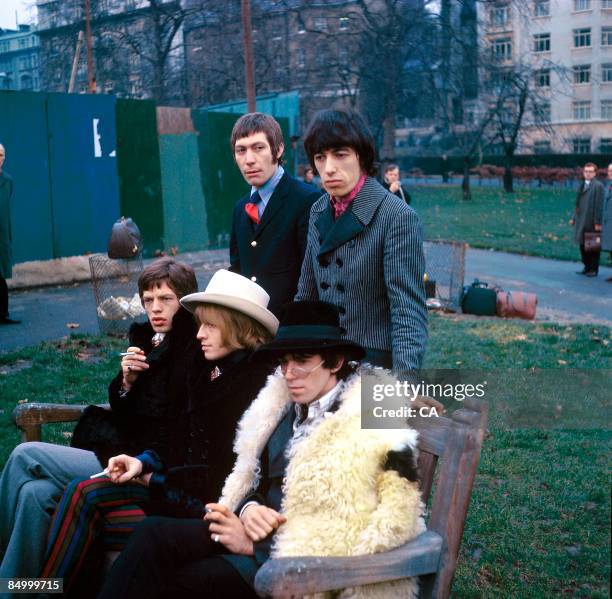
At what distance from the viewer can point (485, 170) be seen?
52625mm

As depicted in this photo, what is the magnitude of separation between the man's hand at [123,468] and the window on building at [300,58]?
2948cm

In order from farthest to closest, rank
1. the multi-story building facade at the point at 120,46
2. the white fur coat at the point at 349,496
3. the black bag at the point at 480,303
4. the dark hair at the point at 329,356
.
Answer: the multi-story building facade at the point at 120,46 < the black bag at the point at 480,303 < the dark hair at the point at 329,356 < the white fur coat at the point at 349,496

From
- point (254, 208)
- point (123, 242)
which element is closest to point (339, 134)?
point (254, 208)

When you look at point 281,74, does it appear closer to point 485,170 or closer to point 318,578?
point 485,170

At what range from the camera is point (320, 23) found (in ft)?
103

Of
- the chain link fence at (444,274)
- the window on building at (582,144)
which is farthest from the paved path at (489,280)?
the window on building at (582,144)

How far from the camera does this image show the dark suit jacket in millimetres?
4090

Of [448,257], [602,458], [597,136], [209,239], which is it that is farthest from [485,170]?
[602,458]

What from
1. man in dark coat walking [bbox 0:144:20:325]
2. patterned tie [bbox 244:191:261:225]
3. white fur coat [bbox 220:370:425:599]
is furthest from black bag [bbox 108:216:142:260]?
white fur coat [bbox 220:370:425:599]

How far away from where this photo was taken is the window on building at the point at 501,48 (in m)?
30.9

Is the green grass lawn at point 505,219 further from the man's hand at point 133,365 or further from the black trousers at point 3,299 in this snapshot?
the man's hand at point 133,365

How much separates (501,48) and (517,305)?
89.6ft

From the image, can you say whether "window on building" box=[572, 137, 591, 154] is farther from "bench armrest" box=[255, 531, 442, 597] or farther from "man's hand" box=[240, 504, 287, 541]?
"bench armrest" box=[255, 531, 442, 597]

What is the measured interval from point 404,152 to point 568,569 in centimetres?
6251
